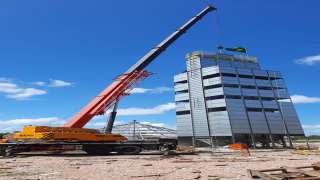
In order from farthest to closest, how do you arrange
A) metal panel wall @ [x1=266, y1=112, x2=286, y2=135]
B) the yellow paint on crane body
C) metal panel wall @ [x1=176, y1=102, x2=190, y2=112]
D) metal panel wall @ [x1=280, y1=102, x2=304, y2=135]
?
metal panel wall @ [x1=176, y1=102, x2=190, y2=112] < metal panel wall @ [x1=280, y1=102, x2=304, y2=135] < metal panel wall @ [x1=266, y1=112, x2=286, y2=135] < the yellow paint on crane body

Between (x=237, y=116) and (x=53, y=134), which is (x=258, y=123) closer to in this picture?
(x=237, y=116)

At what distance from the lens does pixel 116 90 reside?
126ft

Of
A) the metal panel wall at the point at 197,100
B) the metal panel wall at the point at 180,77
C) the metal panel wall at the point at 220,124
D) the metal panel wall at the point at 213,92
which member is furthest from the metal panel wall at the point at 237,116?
the metal panel wall at the point at 180,77

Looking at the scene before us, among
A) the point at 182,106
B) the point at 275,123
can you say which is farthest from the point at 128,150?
the point at 275,123

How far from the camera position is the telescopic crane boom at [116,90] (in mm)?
37156

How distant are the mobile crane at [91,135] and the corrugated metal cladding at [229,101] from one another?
127 feet

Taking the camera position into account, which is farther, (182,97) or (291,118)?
(182,97)

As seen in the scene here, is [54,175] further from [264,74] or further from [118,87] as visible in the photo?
[264,74]

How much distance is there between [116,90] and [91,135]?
5283 mm

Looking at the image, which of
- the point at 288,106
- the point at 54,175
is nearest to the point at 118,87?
the point at 54,175

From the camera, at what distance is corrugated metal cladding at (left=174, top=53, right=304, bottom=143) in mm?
78625

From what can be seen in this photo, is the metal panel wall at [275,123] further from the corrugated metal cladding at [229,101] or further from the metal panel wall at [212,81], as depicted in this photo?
the metal panel wall at [212,81]

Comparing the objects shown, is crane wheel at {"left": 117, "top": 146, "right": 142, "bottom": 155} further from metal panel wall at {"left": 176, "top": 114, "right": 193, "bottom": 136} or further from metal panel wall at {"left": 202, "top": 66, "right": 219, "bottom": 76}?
Result: metal panel wall at {"left": 202, "top": 66, "right": 219, "bottom": 76}

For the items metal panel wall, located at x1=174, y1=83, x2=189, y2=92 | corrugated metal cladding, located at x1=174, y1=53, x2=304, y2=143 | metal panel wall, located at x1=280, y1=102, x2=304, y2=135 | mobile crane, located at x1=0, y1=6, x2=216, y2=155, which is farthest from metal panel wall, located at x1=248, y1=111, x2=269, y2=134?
mobile crane, located at x1=0, y1=6, x2=216, y2=155
